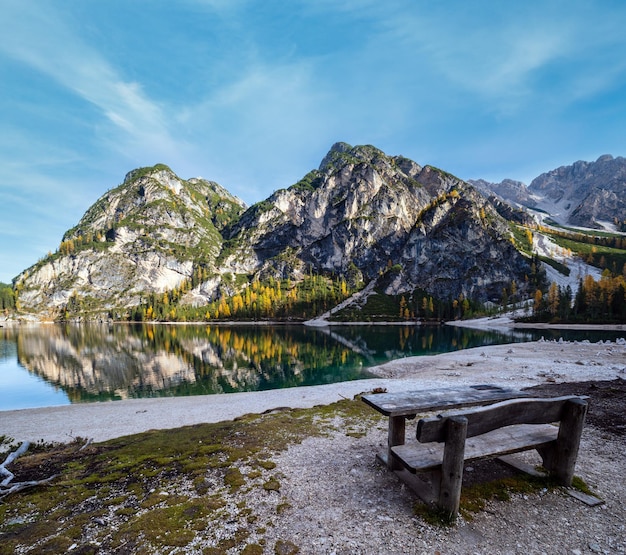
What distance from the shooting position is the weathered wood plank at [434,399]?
823 centimetres

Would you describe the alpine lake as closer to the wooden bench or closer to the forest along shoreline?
the forest along shoreline

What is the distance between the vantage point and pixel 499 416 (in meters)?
6.95

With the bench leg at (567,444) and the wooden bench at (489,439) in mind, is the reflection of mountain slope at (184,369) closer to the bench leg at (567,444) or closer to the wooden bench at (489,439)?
the bench leg at (567,444)

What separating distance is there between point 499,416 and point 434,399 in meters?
2.21

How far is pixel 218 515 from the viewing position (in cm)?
712

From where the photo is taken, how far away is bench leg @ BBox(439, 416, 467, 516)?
6.25 m

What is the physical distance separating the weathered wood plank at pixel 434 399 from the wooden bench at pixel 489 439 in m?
0.93

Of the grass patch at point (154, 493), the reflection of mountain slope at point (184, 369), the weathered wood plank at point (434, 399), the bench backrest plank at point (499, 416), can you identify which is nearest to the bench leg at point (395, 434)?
the weathered wood plank at point (434, 399)

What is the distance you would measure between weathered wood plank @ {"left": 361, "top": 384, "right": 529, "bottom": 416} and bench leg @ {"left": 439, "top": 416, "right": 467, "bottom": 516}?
63.8 inches

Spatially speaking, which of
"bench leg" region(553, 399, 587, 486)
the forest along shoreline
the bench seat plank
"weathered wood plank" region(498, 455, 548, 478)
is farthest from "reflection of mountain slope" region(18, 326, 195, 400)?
"bench leg" region(553, 399, 587, 486)

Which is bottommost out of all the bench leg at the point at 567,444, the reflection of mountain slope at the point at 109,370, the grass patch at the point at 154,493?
the reflection of mountain slope at the point at 109,370

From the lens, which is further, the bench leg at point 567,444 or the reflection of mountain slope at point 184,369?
the reflection of mountain slope at point 184,369

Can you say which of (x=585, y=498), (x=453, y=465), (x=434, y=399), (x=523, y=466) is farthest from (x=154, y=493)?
(x=585, y=498)

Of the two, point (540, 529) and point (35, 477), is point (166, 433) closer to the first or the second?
point (35, 477)
